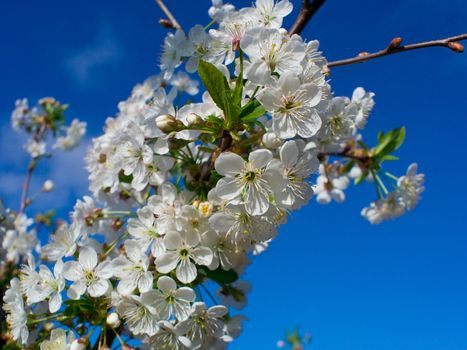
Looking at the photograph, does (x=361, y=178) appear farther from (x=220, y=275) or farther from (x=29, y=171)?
(x=29, y=171)

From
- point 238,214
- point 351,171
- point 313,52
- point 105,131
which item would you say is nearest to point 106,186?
point 105,131

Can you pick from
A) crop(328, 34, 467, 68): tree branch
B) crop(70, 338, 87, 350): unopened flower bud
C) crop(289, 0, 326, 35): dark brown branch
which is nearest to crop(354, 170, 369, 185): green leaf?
crop(328, 34, 467, 68): tree branch

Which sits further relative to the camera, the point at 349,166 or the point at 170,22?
the point at 349,166

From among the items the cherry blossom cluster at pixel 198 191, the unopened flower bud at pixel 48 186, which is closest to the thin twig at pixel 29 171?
the unopened flower bud at pixel 48 186

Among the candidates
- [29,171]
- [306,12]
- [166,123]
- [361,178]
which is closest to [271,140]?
[166,123]

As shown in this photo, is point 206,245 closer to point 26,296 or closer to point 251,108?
point 251,108

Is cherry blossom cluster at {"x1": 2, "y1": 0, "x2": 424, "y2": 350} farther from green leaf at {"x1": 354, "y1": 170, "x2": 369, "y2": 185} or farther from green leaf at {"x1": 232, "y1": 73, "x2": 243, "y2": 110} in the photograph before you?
green leaf at {"x1": 354, "y1": 170, "x2": 369, "y2": 185}
